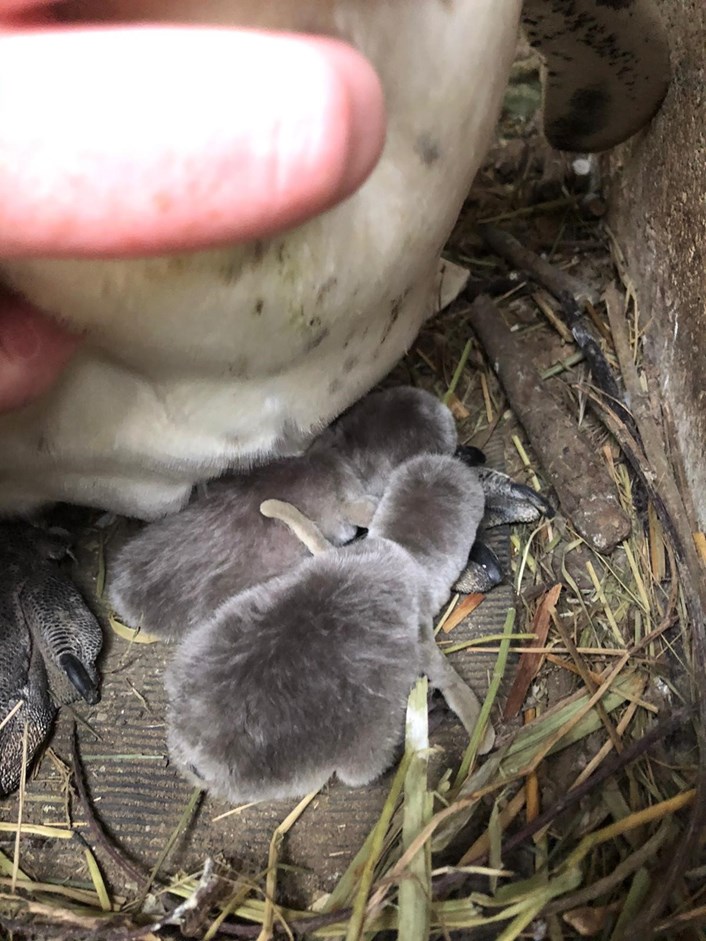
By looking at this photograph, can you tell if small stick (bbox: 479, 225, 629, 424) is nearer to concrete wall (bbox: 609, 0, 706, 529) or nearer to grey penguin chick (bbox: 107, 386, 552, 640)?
concrete wall (bbox: 609, 0, 706, 529)

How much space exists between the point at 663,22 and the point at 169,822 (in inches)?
54.2

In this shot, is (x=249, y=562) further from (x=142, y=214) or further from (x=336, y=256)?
(x=142, y=214)

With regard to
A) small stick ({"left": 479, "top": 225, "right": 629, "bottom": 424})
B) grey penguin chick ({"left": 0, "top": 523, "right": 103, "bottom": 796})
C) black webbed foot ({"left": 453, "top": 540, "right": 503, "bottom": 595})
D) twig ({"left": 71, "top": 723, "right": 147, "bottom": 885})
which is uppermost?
small stick ({"left": 479, "top": 225, "right": 629, "bottom": 424})

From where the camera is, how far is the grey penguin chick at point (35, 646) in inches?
43.2

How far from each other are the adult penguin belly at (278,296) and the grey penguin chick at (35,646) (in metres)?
0.23

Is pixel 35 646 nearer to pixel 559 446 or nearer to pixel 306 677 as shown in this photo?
pixel 306 677

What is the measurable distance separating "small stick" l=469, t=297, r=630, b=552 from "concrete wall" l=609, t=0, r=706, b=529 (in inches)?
5.0

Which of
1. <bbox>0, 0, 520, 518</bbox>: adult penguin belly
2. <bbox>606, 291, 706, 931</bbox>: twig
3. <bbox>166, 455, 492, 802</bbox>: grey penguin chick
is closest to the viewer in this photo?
<bbox>0, 0, 520, 518</bbox>: adult penguin belly

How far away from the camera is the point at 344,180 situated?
1.59 feet

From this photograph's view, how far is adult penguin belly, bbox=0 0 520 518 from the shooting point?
68cm

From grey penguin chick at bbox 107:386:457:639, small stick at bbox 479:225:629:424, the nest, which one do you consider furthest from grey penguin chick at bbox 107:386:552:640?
small stick at bbox 479:225:629:424

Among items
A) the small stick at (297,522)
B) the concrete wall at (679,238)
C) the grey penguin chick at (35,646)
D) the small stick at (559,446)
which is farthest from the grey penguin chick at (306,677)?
the concrete wall at (679,238)

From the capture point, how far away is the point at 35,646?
117 cm

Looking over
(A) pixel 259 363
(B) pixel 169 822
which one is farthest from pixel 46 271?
(B) pixel 169 822
